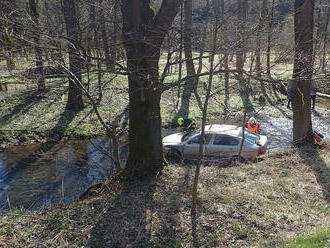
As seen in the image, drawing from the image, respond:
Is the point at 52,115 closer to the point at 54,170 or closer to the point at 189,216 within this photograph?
the point at 54,170

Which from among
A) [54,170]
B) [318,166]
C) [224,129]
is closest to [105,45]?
[224,129]

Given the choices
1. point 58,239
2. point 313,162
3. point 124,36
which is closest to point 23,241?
point 58,239

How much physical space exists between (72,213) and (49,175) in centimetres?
460

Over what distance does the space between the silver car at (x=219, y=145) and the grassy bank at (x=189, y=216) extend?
77.5 inches

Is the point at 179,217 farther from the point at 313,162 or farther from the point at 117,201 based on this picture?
the point at 313,162

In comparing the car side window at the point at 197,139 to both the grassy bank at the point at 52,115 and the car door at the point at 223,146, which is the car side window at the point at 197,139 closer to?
the car door at the point at 223,146

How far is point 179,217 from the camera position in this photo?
7.58 meters

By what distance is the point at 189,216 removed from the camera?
7605 millimetres

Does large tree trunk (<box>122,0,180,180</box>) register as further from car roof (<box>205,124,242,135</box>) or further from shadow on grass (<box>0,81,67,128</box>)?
shadow on grass (<box>0,81,67,128</box>)

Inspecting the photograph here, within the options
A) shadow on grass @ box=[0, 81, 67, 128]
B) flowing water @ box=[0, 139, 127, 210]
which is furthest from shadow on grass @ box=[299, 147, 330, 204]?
shadow on grass @ box=[0, 81, 67, 128]

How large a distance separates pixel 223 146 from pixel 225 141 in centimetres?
21

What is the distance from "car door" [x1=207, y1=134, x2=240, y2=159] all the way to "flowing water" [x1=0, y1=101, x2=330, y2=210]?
2.87 metres

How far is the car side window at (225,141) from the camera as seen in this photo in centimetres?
1191

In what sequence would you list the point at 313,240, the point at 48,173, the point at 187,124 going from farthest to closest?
1. the point at 187,124
2. the point at 48,173
3. the point at 313,240
